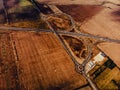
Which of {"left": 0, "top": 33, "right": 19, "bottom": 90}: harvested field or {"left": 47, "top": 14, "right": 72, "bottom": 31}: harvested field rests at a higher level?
{"left": 47, "top": 14, "right": 72, "bottom": 31}: harvested field

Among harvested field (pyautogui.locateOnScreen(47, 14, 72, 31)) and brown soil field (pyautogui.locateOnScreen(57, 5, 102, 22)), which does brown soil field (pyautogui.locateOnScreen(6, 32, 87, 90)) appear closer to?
harvested field (pyautogui.locateOnScreen(47, 14, 72, 31))

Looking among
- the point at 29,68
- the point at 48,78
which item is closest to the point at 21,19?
the point at 29,68

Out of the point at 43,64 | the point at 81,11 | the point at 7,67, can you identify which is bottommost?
the point at 7,67

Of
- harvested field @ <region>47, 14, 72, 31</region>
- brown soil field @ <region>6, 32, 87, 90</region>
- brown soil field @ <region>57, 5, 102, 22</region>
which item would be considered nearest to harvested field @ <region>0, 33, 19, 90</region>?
brown soil field @ <region>6, 32, 87, 90</region>

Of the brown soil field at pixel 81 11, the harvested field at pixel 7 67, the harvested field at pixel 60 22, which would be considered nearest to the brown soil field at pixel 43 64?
the harvested field at pixel 7 67

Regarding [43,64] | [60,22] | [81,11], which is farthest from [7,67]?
[81,11]

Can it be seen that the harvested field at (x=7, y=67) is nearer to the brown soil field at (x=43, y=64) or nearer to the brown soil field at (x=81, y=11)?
the brown soil field at (x=43, y=64)

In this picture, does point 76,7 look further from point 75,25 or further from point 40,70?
point 40,70

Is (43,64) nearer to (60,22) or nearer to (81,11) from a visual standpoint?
(60,22)

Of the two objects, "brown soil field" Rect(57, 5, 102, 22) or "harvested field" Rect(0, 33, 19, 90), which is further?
"brown soil field" Rect(57, 5, 102, 22)

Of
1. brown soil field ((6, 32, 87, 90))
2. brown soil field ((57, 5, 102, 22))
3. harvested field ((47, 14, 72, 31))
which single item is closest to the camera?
brown soil field ((6, 32, 87, 90))
